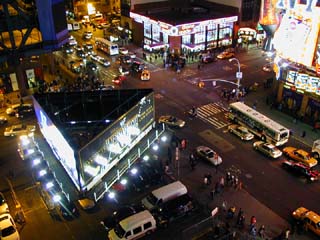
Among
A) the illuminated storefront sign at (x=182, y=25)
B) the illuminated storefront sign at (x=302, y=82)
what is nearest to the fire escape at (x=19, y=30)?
the illuminated storefront sign at (x=182, y=25)

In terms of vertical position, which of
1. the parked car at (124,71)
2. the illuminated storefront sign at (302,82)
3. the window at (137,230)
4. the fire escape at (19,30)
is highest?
the fire escape at (19,30)

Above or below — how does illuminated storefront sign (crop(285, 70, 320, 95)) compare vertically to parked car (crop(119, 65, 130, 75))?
above

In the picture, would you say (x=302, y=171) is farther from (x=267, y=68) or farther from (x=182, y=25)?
(x=182, y=25)

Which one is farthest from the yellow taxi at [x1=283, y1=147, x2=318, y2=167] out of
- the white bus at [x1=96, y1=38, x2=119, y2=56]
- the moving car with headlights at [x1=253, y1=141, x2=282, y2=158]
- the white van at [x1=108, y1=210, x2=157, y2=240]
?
the white bus at [x1=96, y1=38, x2=119, y2=56]

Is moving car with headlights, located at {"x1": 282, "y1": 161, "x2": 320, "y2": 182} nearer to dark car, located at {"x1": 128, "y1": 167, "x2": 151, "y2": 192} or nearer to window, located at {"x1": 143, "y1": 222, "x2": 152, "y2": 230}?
dark car, located at {"x1": 128, "y1": 167, "x2": 151, "y2": 192}

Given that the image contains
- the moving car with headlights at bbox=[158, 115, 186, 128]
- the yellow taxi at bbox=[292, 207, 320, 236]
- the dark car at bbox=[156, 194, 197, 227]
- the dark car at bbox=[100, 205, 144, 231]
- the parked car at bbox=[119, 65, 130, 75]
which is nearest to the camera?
the yellow taxi at bbox=[292, 207, 320, 236]

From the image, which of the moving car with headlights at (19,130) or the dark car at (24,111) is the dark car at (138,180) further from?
the dark car at (24,111)

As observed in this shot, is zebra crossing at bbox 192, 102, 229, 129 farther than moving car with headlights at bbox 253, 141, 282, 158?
Yes
